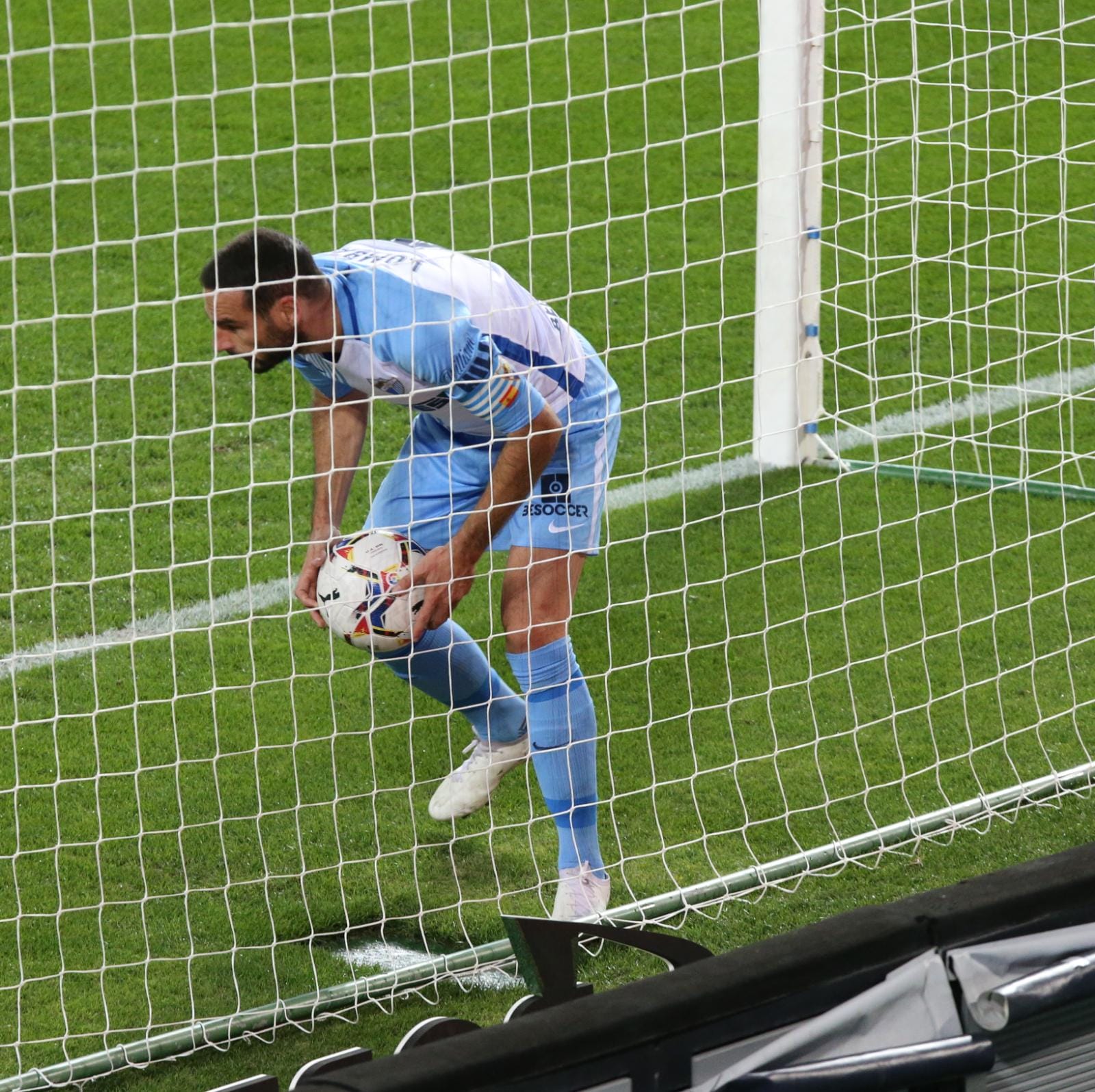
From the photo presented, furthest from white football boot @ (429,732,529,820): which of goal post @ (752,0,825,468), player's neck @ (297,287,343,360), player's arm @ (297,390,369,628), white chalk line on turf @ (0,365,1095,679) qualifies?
goal post @ (752,0,825,468)

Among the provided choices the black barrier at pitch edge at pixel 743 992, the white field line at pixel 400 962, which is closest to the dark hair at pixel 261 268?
the white field line at pixel 400 962

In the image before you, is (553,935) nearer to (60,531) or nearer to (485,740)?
(485,740)

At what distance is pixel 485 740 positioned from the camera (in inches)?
168

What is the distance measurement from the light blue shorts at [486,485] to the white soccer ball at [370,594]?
123mm

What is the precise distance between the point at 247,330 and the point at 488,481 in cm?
A: 74

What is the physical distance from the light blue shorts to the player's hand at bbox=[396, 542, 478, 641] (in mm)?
181

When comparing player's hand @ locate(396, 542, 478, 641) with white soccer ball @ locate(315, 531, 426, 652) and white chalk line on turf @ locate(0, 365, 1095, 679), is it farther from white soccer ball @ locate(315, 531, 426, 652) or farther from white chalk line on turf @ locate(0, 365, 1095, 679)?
white chalk line on turf @ locate(0, 365, 1095, 679)

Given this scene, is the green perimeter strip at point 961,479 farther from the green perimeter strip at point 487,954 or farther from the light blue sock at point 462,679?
the light blue sock at point 462,679

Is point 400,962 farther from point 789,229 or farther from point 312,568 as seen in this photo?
point 789,229

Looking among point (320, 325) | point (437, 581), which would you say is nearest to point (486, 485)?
point (437, 581)

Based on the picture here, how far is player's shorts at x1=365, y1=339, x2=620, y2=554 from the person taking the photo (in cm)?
392

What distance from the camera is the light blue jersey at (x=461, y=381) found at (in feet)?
11.9

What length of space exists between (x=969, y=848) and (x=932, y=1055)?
1.61 meters

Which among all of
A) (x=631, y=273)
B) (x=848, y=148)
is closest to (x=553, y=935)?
(x=631, y=273)
